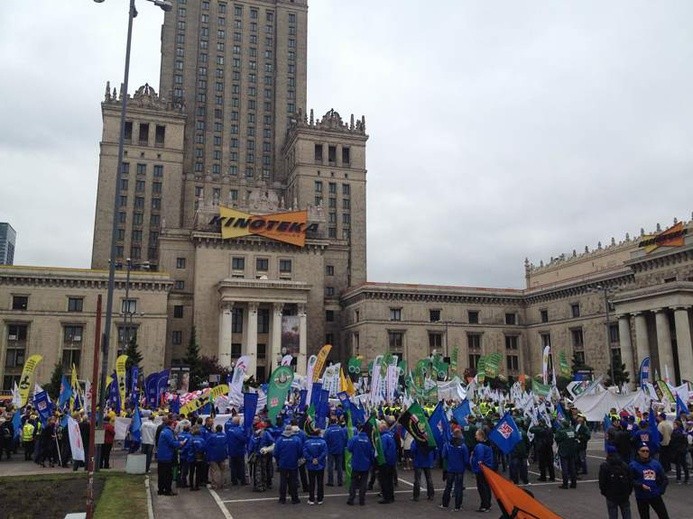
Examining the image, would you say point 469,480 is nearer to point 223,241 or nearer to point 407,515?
point 407,515

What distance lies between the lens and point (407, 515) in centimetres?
1436

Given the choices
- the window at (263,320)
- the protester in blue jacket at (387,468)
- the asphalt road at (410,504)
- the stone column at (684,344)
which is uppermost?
the window at (263,320)

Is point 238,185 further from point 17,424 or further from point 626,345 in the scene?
point 17,424

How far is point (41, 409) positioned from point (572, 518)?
2086cm

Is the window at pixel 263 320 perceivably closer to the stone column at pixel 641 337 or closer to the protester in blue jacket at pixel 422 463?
the stone column at pixel 641 337

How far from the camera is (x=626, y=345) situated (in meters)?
58.4

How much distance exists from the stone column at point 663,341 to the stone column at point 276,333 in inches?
1539

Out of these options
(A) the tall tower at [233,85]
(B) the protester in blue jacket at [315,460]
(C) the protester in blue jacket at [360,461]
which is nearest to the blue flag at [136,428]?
(B) the protester in blue jacket at [315,460]

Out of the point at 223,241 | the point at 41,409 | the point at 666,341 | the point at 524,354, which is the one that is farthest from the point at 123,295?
the point at 666,341

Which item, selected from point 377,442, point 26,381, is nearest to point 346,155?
point 26,381

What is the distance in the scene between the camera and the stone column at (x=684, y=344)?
5159cm

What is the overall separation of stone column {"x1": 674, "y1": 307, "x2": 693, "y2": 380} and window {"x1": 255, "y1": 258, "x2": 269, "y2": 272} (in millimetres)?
45135

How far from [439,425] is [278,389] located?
20.8ft

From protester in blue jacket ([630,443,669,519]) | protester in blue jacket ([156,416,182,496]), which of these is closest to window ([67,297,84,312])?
protester in blue jacket ([156,416,182,496])
